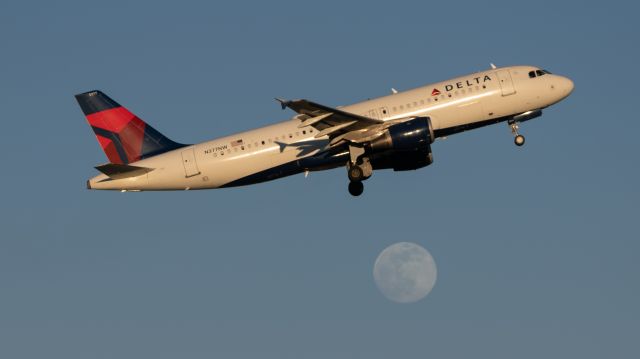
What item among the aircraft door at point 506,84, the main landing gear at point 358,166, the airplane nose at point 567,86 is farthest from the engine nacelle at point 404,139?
the airplane nose at point 567,86

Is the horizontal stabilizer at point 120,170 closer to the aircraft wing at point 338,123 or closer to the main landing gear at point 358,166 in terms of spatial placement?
the aircraft wing at point 338,123

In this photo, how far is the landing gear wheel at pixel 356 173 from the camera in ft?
206

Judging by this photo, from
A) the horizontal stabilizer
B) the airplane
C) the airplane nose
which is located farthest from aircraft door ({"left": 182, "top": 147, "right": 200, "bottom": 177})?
the airplane nose

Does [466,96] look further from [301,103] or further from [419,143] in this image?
[301,103]

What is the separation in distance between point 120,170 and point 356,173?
1377cm

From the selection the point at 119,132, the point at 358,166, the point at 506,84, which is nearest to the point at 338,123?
the point at 358,166

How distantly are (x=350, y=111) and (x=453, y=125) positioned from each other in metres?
5.97

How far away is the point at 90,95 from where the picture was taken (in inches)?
2726

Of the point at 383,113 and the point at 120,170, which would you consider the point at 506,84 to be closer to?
the point at 383,113

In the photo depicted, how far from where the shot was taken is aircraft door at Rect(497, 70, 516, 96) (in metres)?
62.9

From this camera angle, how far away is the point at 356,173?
62.9 meters

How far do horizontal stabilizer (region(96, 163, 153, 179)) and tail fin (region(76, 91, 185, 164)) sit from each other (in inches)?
90.9

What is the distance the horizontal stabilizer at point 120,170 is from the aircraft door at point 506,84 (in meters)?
21.1

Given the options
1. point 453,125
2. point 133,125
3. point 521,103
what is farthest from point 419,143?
point 133,125
